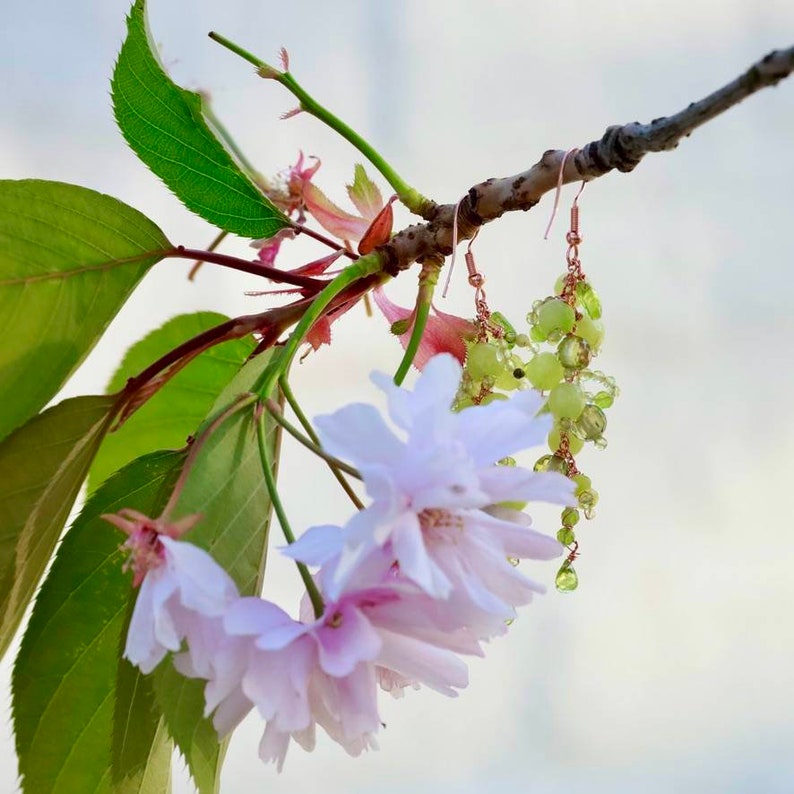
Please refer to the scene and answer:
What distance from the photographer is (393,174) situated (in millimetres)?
479

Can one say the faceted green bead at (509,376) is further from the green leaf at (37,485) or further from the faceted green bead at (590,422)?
the green leaf at (37,485)

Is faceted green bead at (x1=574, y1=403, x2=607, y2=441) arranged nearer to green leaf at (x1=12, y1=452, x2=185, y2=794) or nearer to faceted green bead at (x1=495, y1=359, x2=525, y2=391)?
faceted green bead at (x1=495, y1=359, x2=525, y2=391)

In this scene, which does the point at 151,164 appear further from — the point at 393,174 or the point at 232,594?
the point at 232,594

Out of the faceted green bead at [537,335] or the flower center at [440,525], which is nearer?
the flower center at [440,525]

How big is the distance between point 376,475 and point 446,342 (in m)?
0.22

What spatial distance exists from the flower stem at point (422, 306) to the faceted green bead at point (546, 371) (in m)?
0.05

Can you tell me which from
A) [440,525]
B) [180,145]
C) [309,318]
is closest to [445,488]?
[440,525]

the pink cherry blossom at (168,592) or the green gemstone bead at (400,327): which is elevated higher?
the green gemstone bead at (400,327)

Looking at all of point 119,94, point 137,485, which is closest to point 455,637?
point 137,485

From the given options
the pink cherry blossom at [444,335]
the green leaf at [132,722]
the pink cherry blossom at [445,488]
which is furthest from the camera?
the pink cherry blossom at [444,335]

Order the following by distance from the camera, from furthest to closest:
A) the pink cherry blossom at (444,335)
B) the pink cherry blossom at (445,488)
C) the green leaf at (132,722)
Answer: the pink cherry blossom at (444,335) → the green leaf at (132,722) → the pink cherry blossom at (445,488)

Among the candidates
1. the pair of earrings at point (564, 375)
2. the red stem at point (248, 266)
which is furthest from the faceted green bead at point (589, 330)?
the red stem at point (248, 266)

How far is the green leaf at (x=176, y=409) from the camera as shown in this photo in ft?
1.79

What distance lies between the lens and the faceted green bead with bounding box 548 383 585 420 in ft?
1.38
